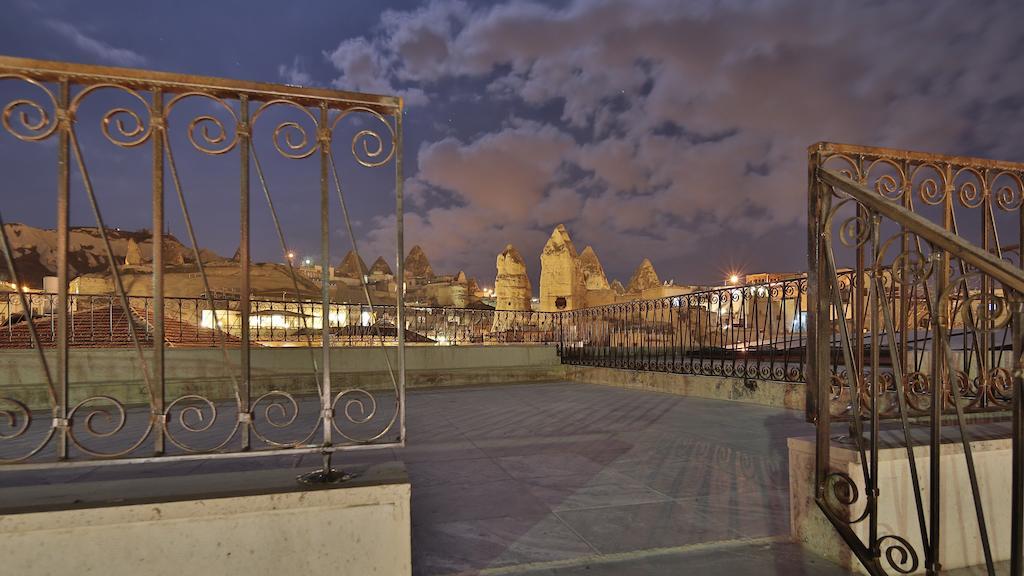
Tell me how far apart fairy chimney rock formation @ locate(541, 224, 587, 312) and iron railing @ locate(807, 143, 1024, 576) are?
244 ft

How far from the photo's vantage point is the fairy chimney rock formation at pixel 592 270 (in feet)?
353

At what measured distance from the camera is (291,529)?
205cm

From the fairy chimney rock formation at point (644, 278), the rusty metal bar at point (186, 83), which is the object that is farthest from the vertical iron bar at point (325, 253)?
the fairy chimney rock formation at point (644, 278)

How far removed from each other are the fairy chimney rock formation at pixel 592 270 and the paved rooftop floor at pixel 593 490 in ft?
331

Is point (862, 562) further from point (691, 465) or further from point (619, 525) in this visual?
point (691, 465)

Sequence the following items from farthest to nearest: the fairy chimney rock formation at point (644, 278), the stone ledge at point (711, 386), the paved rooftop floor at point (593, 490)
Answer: the fairy chimney rock formation at point (644, 278) < the stone ledge at point (711, 386) < the paved rooftop floor at point (593, 490)

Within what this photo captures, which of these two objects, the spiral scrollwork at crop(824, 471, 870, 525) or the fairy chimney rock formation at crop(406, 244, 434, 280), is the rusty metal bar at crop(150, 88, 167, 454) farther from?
the fairy chimney rock formation at crop(406, 244, 434, 280)

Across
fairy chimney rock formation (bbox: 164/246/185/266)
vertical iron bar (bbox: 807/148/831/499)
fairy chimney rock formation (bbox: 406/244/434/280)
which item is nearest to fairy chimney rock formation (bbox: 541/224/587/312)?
fairy chimney rock formation (bbox: 406/244/434/280)

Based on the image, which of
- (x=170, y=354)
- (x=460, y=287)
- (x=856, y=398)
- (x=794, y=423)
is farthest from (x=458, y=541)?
(x=460, y=287)

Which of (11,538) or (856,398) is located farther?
(856,398)

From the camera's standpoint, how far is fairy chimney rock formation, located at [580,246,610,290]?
108 m

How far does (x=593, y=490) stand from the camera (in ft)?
12.2

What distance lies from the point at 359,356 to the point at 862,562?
10.1 meters

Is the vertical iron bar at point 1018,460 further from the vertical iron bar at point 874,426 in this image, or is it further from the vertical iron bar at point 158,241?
the vertical iron bar at point 158,241
